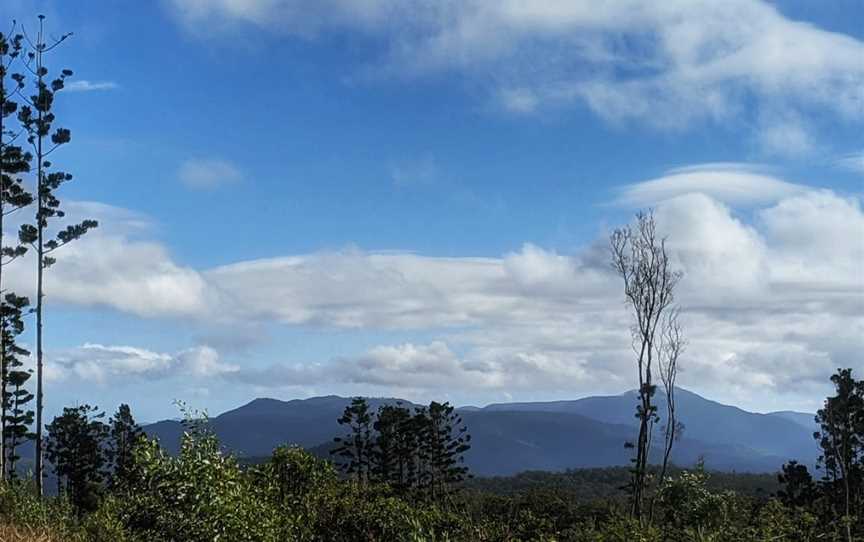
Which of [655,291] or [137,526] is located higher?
[655,291]

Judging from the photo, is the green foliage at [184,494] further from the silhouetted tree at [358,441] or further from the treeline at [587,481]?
the treeline at [587,481]

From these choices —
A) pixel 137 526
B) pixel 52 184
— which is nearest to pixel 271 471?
pixel 137 526

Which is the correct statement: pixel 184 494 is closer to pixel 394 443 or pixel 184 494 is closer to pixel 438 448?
pixel 438 448

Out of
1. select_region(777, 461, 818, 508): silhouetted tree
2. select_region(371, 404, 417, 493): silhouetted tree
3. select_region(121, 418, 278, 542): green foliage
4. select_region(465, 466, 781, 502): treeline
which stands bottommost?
select_region(465, 466, 781, 502): treeline

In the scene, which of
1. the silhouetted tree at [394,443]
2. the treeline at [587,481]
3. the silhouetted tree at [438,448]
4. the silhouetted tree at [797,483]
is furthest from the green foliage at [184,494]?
A: the treeline at [587,481]

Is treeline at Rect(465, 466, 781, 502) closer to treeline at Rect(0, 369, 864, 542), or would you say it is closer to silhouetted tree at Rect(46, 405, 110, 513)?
silhouetted tree at Rect(46, 405, 110, 513)

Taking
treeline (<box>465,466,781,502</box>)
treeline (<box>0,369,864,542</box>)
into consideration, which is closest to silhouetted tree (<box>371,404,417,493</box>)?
treeline (<box>0,369,864,542</box>)

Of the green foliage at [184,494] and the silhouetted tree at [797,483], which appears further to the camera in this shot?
the silhouetted tree at [797,483]

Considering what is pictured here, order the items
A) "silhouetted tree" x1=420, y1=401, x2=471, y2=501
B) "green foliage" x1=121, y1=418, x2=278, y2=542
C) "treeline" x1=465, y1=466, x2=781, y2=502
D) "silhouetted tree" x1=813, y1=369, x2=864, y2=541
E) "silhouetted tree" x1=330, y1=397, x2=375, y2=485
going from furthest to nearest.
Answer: "treeline" x1=465, y1=466, x2=781, y2=502 < "silhouetted tree" x1=330, y1=397, x2=375, y2=485 < "silhouetted tree" x1=420, y1=401, x2=471, y2=501 < "silhouetted tree" x1=813, y1=369, x2=864, y2=541 < "green foliage" x1=121, y1=418, x2=278, y2=542

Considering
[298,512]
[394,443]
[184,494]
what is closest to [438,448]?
[394,443]

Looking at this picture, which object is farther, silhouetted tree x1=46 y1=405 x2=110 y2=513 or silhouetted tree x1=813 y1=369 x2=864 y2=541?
silhouetted tree x1=46 y1=405 x2=110 y2=513

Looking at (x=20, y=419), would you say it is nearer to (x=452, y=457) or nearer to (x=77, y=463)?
(x=77, y=463)

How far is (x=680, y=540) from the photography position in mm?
15039

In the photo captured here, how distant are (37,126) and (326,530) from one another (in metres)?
28.6
